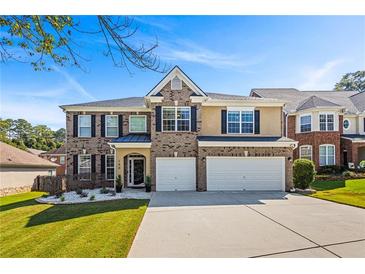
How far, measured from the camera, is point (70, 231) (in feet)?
22.0

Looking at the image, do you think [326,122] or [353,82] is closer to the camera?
[326,122]

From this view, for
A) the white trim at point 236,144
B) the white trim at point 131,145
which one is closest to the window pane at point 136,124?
the white trim at point 131,145

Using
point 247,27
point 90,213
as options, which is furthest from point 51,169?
point 247,27

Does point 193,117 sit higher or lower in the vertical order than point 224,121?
higher

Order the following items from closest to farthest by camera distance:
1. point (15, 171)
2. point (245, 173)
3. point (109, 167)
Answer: point (245, 173), point (15, 171), point (109, 167)

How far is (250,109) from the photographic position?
1593cm

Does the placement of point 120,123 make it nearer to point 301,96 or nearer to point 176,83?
point 176,83

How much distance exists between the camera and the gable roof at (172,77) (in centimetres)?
1470

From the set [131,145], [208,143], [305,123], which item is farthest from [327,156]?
[131,145]

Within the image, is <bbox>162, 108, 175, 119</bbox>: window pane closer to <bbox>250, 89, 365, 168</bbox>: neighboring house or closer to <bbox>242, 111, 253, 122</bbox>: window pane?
<bbox>242, 111, 253, 122</bbox>: window pane

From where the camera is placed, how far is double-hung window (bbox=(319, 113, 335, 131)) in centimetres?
2106

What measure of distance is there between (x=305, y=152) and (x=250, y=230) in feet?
57.9

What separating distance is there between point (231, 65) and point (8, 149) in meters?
18.8

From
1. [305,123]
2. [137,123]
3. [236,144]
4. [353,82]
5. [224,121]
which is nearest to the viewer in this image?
[236,144]
